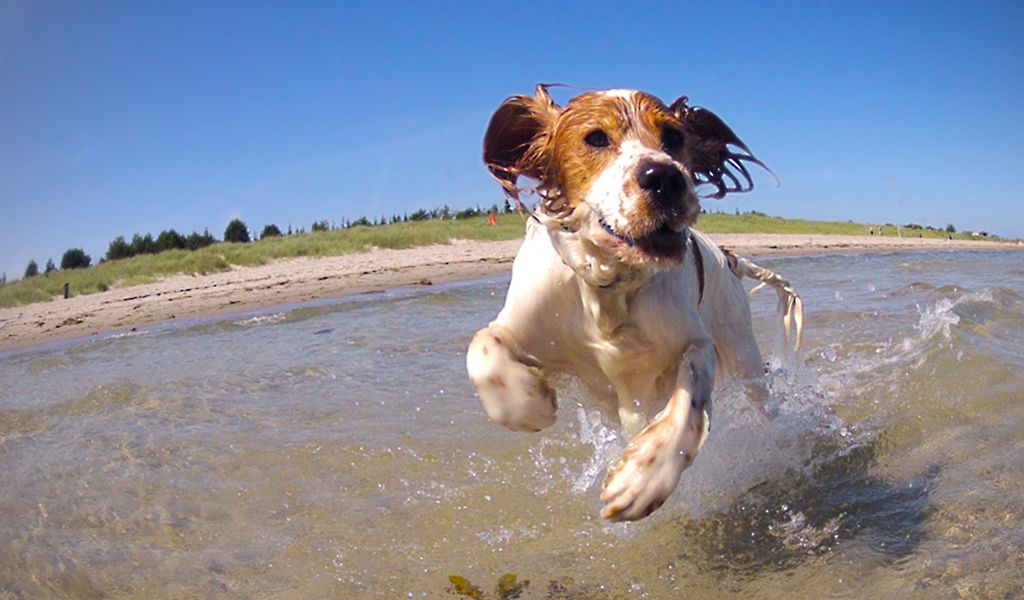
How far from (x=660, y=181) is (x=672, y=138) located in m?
0.50

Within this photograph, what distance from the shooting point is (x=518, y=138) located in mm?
3590

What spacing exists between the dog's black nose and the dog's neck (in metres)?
0.29

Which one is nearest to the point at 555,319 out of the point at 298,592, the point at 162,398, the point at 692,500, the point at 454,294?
the point at 692,500

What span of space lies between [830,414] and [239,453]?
3089 mm

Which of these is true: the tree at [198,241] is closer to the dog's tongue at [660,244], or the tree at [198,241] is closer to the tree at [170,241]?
the tree at [170,241]

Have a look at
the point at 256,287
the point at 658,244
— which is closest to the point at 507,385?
the point at 658,244

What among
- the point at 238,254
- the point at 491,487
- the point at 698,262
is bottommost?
the point at 491,487

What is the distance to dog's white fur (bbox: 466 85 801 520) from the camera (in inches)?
116

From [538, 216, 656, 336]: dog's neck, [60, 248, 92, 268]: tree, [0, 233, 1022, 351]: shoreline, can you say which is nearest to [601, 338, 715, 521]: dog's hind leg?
[538, 216, 656, 336]: dog's neck

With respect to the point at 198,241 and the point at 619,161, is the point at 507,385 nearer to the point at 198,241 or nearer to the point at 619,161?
the point at 619,161

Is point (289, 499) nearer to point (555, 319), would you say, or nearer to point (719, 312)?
point (555, 319)

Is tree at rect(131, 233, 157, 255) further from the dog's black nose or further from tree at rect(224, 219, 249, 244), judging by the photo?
the dog's black nose

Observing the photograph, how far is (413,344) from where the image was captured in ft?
26.7

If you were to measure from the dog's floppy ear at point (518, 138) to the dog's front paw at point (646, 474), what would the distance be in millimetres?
1042
